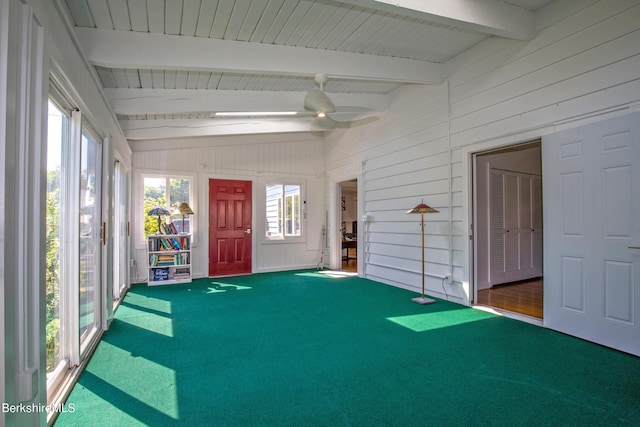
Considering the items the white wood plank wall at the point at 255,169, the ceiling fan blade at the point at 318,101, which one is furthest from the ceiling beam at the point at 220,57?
the white wood plank wall at the point at 255,169

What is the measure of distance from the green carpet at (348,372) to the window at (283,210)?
361 centimetres

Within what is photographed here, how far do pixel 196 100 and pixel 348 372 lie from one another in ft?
12.2

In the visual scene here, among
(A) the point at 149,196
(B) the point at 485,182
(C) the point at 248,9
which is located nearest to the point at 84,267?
(C) the point at 248,9

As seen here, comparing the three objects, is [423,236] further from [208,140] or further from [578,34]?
[208,140]

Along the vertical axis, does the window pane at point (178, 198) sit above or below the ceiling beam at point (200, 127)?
below

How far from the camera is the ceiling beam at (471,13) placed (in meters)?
2.61

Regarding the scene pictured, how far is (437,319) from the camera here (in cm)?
372

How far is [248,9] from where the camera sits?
2.82 m

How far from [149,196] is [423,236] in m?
5.07

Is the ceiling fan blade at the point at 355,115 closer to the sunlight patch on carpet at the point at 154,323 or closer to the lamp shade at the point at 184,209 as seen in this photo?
the lamp shade at the point at 184,209

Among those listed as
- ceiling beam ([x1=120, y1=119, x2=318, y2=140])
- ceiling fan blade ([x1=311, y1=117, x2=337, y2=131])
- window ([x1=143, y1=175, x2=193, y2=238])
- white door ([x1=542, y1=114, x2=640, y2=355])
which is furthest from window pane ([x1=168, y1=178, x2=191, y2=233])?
white door ([x1=542, y1=114, x2=640, y2=355])

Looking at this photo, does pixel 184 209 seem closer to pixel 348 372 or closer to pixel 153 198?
pixel 153 198

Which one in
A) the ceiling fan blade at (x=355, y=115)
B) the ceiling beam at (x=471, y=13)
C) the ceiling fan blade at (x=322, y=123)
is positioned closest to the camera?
the ceiling beam at (x=471, y=13)

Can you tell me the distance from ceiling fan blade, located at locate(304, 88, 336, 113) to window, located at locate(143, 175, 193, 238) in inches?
152
